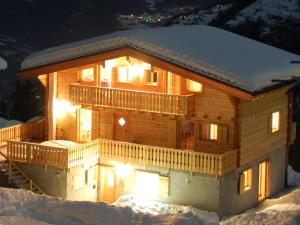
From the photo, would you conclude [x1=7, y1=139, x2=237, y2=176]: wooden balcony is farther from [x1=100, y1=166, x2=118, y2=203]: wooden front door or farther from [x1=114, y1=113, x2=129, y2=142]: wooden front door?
[x1=114, y1=113, x2=129, y2=142]: wooden front door

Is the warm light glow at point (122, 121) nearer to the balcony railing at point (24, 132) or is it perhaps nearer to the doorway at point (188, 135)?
the doorway at point (188, 135)

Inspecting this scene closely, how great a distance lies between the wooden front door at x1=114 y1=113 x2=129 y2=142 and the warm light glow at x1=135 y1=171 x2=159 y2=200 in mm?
2633

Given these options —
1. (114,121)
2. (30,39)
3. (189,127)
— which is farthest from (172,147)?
(30,39)

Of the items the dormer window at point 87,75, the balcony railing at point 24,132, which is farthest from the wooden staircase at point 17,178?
the dormer window at point 87,75

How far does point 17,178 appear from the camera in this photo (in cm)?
3356

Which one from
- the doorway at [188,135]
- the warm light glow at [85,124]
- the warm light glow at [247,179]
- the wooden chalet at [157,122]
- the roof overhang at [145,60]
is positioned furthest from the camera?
the warm light glow at [85,124]

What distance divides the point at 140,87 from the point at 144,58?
7.53ft

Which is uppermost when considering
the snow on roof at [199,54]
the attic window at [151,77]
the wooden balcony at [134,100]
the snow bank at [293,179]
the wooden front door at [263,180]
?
the snow on roof at [199,54]

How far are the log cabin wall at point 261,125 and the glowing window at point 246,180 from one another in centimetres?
72

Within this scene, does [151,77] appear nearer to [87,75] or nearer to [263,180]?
[87,75]

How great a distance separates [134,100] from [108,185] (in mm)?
4602

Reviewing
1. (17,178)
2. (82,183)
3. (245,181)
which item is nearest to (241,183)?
(245,181)

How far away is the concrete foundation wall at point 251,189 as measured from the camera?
107 ft

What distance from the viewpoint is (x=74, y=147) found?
32562 mm
